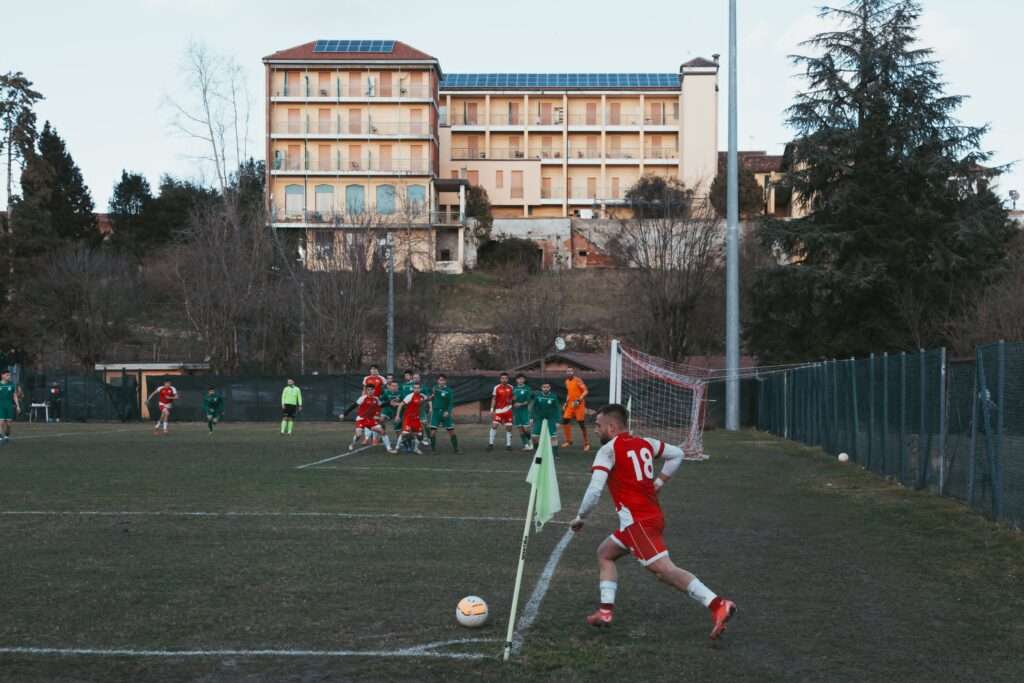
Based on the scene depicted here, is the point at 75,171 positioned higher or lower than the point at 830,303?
higher

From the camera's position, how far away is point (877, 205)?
4606 cm

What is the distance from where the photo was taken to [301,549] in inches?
476

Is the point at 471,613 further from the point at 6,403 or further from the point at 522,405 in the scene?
the point at 6,403

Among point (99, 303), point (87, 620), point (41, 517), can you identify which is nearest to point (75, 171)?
point (99, 303)

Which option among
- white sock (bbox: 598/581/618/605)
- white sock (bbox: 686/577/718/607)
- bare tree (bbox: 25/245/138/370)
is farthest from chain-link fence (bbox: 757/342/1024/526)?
bare tree (bbox: 25/245/138/370)

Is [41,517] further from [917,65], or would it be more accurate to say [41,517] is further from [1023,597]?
[917,65]

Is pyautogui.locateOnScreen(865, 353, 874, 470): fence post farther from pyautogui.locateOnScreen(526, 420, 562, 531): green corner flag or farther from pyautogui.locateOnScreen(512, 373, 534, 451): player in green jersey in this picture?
pyautogui.locateOnScreen(526, 420, 562, 531): green corner flag

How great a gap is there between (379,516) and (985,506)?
24.3ft

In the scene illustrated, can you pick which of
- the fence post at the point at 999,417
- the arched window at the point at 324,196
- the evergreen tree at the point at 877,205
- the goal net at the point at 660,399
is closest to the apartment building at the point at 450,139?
the arched window at the point at 324,196

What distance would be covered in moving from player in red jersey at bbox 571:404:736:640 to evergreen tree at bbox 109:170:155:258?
80.7m

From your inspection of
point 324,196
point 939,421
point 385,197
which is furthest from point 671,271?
point 939,421

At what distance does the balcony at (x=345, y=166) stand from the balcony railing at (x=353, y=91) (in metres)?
4.80

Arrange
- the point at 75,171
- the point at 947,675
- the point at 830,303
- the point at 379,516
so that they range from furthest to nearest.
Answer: the point at 75,171 → the point at 830,303 → the point at 379,516 → the point at 947,675

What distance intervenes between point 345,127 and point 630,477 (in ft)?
285
